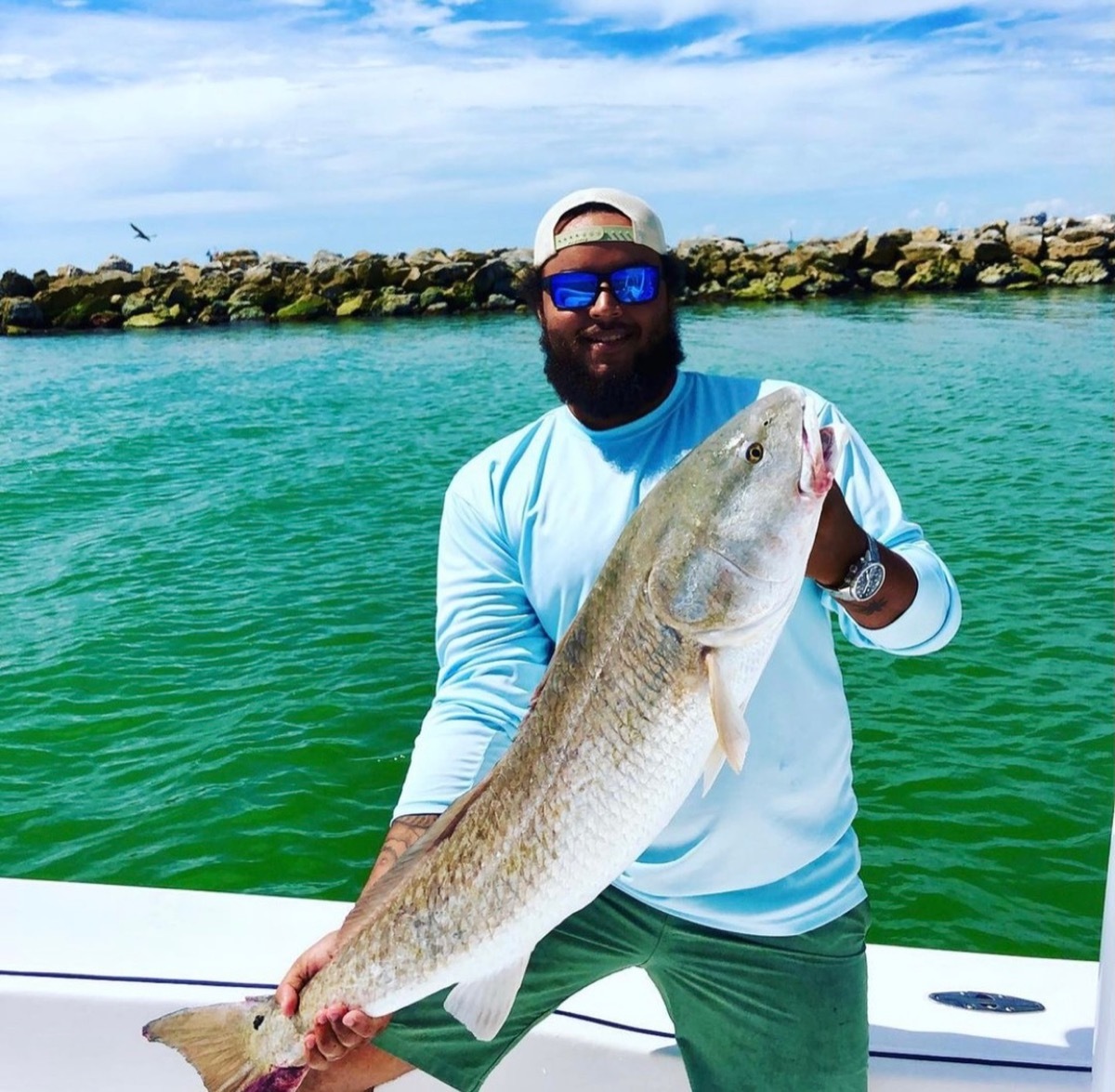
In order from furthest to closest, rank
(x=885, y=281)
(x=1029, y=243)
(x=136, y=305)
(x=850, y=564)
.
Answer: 1. (x=136, y=305)
2. (x=885, y=281)
3. (x=1029, y=243)
4. (x=850, y=564)

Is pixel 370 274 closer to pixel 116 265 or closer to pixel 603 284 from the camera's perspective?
pixel 116 265

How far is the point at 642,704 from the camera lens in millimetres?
2154

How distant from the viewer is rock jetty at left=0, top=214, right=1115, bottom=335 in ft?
158

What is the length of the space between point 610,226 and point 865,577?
3.68ft

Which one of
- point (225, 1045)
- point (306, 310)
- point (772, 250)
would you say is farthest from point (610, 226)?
point (772, 250)

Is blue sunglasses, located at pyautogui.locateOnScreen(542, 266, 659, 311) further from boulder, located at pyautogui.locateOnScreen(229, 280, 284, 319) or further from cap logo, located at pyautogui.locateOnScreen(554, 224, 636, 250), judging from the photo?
boulder, located at pyautogui.locateOnScreen(229, 280, 284, 319)

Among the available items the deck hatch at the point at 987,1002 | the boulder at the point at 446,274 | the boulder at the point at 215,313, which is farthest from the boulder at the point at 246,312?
the deck hatch at the point at 987,1002

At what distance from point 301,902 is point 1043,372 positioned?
86.7 ft

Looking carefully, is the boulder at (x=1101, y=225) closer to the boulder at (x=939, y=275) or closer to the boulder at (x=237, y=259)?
the boulder at (x=939, y=275)

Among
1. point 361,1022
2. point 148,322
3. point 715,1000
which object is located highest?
point 148,322

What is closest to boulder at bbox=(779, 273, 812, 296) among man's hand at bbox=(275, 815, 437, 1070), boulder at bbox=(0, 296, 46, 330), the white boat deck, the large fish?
boulder at bbox=(0, 296, 46, 330)

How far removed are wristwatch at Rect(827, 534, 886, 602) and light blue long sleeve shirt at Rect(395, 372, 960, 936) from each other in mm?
110

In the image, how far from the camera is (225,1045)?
258 centimetres

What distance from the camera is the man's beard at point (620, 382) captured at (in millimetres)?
2961
